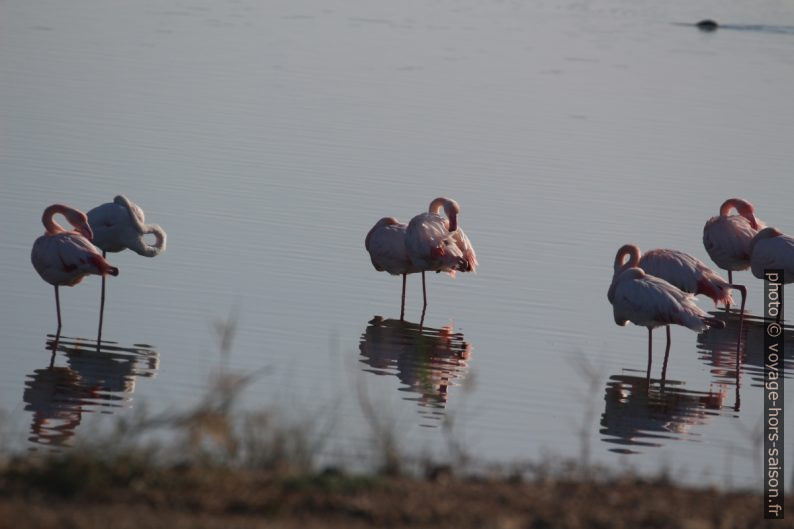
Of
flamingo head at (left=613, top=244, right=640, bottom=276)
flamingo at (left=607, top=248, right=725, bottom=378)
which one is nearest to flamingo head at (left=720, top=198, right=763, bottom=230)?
flamingo head at (left=613, top=244, right=640, bottom=276)

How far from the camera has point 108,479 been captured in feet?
18.1

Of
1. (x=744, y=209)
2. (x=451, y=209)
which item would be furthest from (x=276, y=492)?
(x=744, y=209)

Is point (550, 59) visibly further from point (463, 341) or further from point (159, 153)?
point (463, 341)

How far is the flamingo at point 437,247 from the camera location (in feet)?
40.8

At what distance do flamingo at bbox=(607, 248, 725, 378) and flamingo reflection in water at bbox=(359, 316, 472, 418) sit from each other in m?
1.26

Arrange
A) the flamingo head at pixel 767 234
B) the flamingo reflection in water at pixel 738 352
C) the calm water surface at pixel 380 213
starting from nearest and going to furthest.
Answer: the calm water surface at pixel 380 213 < the flamingo reflection in water at pixel 738 352 < the flamingo head at pixel 767 234

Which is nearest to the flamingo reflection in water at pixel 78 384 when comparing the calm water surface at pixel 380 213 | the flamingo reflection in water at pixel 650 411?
the calm water surface at pixel 380 213

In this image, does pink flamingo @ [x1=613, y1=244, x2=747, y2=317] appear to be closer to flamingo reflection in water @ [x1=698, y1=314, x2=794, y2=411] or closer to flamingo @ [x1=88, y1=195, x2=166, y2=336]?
flamingo reflection in water @ [x1=698, y1=314, x2=794, y2=411]

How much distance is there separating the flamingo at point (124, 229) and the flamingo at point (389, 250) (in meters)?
1.85

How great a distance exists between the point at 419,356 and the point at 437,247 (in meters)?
1.73

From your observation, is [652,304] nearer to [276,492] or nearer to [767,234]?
[767,234]

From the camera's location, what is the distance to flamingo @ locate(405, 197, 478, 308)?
40.8 feet

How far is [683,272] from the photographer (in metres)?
12.3

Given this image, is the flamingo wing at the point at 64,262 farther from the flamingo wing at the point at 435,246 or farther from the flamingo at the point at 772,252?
the flamingo at the point at 772,252
